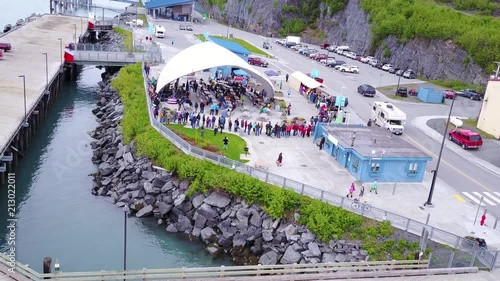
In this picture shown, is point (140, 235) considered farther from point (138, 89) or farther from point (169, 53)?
point (169, 53)

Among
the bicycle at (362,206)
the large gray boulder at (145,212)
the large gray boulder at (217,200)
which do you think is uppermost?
the bicycle at (362,206)

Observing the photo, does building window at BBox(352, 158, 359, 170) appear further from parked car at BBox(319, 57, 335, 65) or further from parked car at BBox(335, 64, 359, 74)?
parked car at BBox(319, 57, 335, 65)

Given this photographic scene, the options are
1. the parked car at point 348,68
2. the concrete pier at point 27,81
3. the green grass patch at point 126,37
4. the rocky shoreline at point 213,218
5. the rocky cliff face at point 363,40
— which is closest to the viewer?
the rocky shoreline at point 213,218

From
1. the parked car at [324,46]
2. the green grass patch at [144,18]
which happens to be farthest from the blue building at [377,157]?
the green grass patch at [144,18]

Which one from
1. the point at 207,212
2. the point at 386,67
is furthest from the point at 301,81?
the point at 207,212

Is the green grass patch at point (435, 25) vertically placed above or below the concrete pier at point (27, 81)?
above

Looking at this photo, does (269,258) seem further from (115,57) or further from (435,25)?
(435,25)

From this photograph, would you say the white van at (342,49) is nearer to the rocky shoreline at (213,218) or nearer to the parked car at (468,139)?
the parked car at (468,139)
